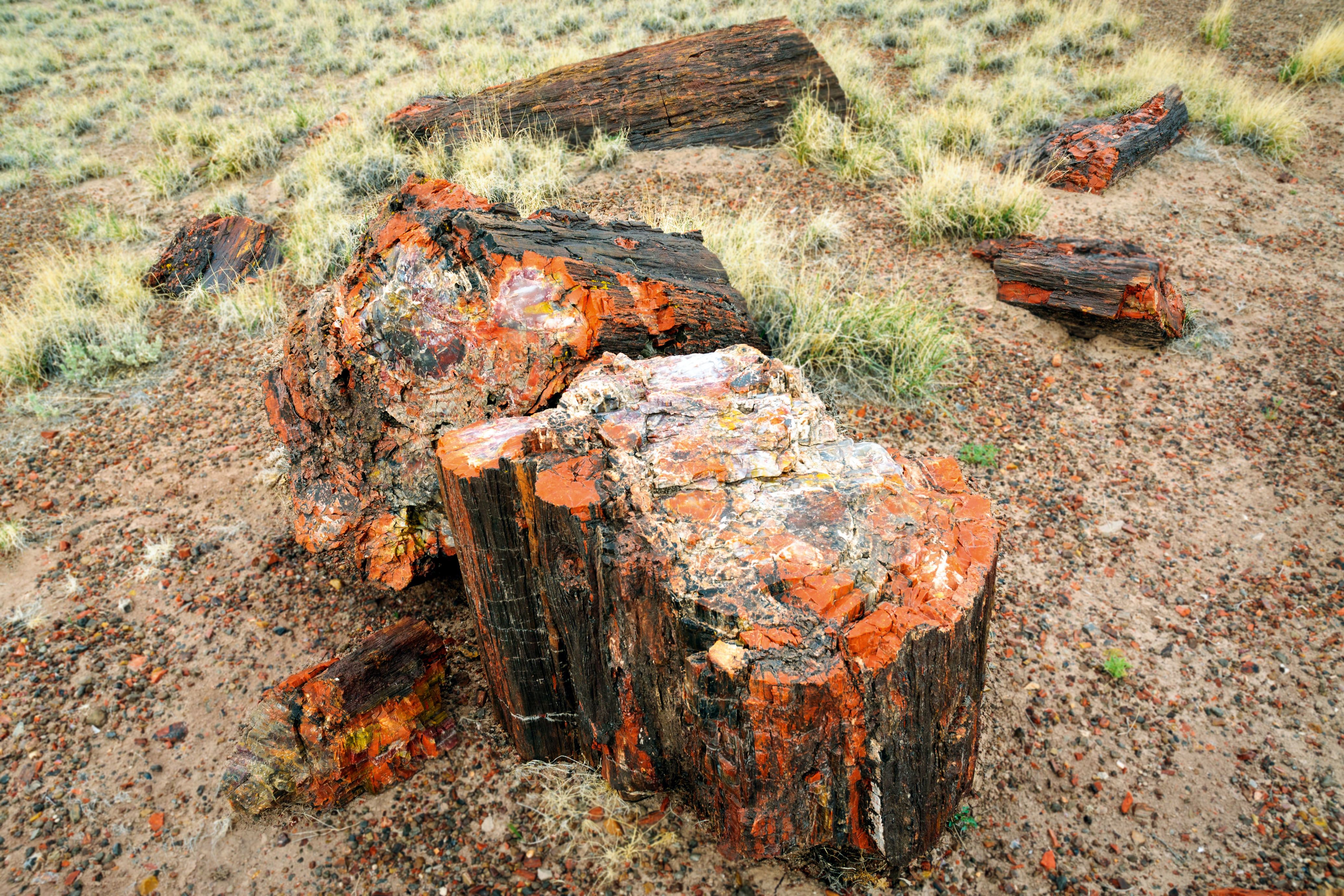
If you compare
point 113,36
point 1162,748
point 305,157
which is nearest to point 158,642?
point 1162,748

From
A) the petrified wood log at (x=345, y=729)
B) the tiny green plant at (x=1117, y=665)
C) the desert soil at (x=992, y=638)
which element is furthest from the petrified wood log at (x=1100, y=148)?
the petrified wood log at (x=345, y=729)

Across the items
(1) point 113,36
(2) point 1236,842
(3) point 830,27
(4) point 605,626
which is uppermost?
(1) point 113,36

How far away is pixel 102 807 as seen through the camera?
2322 mm

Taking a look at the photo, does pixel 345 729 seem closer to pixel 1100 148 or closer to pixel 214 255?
pixel 214 255

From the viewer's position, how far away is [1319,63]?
7.82 meters

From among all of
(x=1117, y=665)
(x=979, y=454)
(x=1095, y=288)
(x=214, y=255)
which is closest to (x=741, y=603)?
(x=1117, y=665)

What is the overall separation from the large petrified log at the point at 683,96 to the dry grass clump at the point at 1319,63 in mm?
5456

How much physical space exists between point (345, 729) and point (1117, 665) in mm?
2822

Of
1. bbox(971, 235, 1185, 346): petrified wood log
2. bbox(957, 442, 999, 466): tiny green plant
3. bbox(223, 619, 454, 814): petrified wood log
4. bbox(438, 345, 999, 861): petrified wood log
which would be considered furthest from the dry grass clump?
bbox(223, 619, 454, 814): petrified wood log

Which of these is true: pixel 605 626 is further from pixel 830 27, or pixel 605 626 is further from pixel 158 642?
pixel 830 27

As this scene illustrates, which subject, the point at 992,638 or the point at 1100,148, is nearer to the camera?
the point at 992,638

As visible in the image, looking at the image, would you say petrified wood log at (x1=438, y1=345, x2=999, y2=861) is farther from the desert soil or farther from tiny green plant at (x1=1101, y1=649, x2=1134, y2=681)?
tiny green plant at (x1=1101, y1=649, x2=1134, y2=681)

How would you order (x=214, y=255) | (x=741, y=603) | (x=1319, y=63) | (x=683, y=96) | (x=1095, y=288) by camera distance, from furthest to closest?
1. (x=1319, y=63)
2. (x=683, y=96)
3. (x=214, y=255)
4. (x=1095, y=288)
5. (x=741, y=603)

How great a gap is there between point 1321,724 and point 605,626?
2.62m
